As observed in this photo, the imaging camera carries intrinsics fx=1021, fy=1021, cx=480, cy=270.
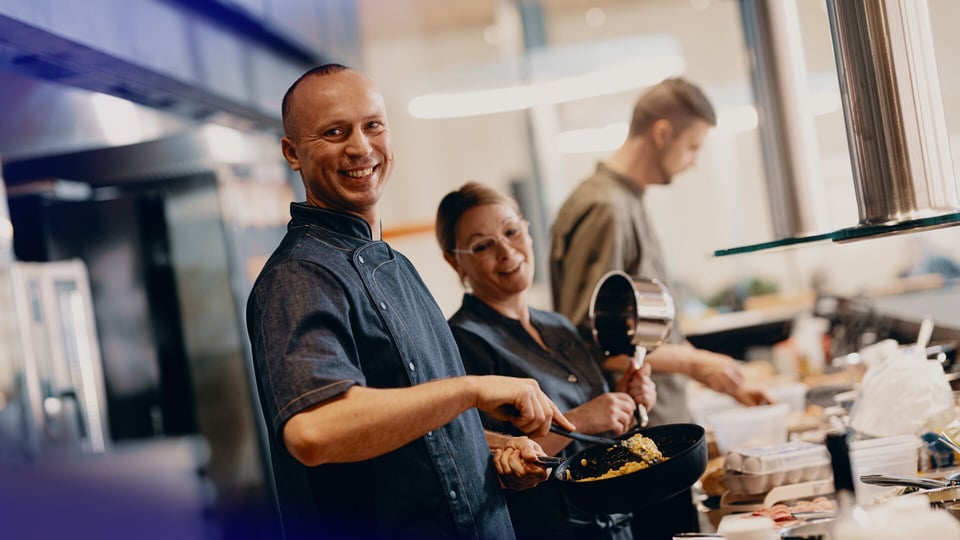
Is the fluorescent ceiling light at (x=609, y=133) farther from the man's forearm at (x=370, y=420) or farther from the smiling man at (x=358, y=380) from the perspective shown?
the man's forearm at (x=370, y=420)

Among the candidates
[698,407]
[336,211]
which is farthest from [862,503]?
[698,407]

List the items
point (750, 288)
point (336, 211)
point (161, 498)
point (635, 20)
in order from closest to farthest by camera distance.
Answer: point (336, 211), point (161, 498), point (750, 288), point (635, 20)

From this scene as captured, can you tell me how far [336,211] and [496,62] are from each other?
19.8 ft

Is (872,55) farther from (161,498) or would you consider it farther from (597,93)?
(597,93)

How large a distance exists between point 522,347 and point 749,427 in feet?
2.26

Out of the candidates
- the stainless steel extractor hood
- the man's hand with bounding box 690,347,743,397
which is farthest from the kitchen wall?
the stainless steel extractor hood

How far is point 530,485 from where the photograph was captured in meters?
1.75

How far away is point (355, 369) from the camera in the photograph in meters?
1.42

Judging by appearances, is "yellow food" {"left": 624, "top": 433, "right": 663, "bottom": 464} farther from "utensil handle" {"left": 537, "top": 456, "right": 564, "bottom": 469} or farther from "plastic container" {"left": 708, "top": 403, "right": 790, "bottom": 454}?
"plastic container" {"left": 708, "top": 403, "right": 790, "bottom": 454}

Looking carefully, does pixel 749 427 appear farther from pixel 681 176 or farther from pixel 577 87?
pixel 681 176

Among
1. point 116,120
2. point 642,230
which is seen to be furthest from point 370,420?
point 116,120

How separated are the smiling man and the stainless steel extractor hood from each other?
0.76 meters

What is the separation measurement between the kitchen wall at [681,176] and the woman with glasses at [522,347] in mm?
5177

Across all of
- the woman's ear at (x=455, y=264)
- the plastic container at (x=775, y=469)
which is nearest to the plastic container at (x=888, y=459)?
the plastic container at (x=775, y=469)
